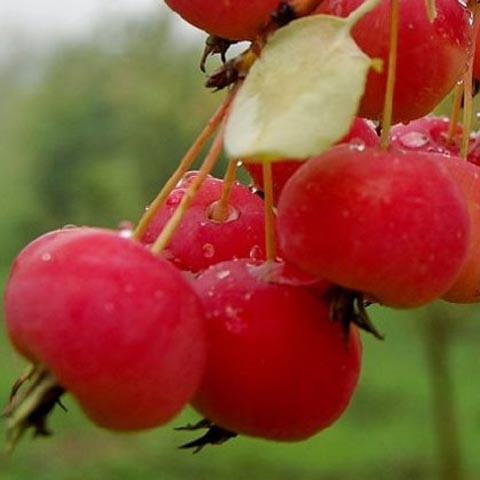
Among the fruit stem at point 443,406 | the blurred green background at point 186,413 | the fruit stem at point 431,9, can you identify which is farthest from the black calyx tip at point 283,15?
the fruit stem at point 443,406

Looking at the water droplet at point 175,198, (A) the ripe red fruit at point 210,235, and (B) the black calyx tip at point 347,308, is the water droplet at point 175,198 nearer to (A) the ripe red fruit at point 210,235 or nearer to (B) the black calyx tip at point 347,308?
(A) the ripe red fruit at point 210,235

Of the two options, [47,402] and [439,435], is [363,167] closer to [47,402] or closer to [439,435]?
[47,402]

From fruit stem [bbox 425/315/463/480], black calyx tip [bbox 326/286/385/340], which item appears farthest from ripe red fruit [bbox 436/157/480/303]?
fruit stem [bbox 425/315/463/480]

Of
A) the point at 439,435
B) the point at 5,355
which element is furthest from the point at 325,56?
the point at 5,355

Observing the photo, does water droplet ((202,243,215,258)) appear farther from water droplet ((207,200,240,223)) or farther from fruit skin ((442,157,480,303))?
fruit skin ((442,157,480,303))

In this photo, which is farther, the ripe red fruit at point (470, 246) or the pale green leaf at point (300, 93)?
the ripe red fruit at point (470, 246)

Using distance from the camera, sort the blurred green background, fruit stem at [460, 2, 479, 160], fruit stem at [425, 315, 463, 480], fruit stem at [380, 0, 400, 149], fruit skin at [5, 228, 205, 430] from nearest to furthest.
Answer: fruit skin at [5, 228, 205, 430] → fruit stem at [380, 0, 400, 149] → fruit stem at [460, 2, 479, 160] → fruit stem at [425, 315, 463, 480] → the blurred green background

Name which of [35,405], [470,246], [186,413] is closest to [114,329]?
[35,405]

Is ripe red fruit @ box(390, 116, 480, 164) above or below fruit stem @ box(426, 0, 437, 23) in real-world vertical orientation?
below
